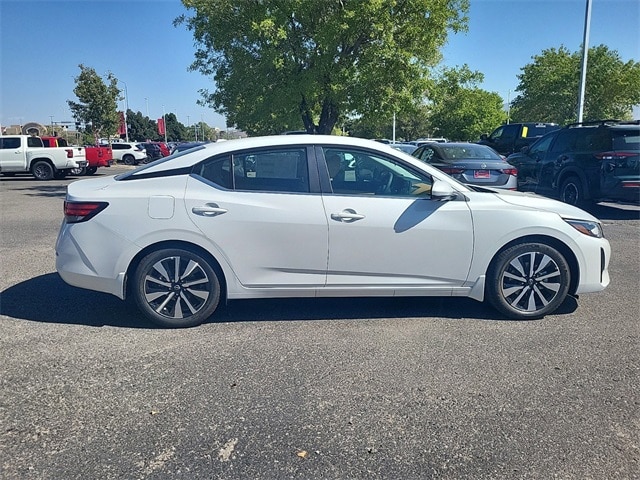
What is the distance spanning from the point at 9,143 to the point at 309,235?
2017 centimetres

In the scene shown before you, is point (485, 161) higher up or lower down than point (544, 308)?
higher up

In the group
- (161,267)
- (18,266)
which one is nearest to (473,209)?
(161,267)

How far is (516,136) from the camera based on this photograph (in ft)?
59.4

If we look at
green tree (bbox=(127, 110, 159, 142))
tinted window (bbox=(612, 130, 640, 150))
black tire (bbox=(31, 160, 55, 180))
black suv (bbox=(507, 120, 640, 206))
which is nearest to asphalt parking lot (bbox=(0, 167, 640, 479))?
black suv (bbox=(507, 120, 640, 206))

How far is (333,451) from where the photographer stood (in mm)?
2559

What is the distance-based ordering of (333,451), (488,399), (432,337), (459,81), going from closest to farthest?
(333,451), (488,399), (432,337), (459,81)

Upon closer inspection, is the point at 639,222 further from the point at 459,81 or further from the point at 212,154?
the point at 212,154

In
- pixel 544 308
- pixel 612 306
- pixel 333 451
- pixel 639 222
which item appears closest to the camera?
pixel 333 451

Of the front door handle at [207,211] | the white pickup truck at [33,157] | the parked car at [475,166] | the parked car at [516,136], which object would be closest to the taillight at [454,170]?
the parked car at [475,166]

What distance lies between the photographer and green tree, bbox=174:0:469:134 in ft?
34.0

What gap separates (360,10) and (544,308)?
794 centimetres

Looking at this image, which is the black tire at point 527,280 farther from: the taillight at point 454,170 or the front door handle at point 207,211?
the taillight at point 454,170

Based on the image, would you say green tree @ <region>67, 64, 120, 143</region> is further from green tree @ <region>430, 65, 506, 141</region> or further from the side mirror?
the side mirror

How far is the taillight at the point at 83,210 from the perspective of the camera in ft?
13.1
